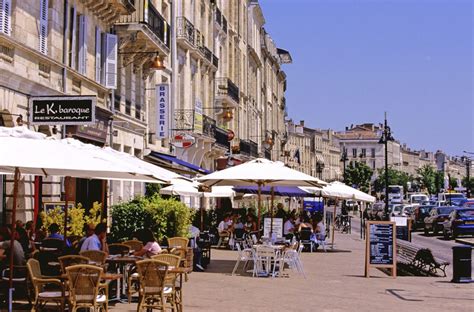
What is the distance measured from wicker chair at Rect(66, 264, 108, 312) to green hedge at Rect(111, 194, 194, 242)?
33.8 ft

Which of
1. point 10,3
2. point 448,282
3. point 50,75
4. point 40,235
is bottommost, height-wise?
point 448,282

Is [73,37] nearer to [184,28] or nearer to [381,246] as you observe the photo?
[381,246]

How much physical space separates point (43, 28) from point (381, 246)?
10.1 metres

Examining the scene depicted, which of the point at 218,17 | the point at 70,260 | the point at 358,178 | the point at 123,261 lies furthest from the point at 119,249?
the point at 358,178

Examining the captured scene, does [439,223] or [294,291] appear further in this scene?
[439,223]

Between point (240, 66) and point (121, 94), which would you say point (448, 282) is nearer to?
point (121, 94)

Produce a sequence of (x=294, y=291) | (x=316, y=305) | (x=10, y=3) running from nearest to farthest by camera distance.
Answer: (x=316, y=305), (x=294, y=291), (x=10, y=3)

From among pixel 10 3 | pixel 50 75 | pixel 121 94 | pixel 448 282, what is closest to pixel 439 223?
pixel 121 94

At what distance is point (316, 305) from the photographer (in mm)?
12727

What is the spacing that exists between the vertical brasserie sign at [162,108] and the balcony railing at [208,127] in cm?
880

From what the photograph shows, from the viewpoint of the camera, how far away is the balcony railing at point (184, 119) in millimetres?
34781

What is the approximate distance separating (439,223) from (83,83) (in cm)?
2381

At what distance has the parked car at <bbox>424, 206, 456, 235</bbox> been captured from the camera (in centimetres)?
3972

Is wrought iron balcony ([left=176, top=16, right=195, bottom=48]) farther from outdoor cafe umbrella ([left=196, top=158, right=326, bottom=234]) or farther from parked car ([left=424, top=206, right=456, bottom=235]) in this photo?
outdoor cafe umbrella ([left=196, top=158, right=326, bottom=234])
